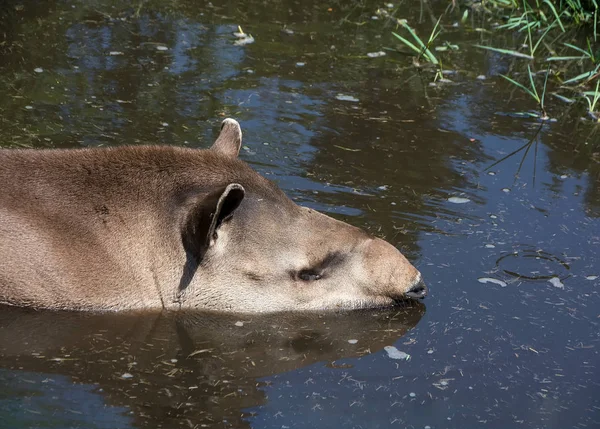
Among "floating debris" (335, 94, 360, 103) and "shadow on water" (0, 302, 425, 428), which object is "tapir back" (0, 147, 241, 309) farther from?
"floating debris" (335, 94, 360, 103)

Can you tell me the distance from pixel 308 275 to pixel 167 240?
4.05 ft

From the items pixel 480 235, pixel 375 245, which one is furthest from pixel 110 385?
pixel 480 235

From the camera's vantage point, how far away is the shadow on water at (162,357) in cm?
671

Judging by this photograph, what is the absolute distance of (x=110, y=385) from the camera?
703 centimetres

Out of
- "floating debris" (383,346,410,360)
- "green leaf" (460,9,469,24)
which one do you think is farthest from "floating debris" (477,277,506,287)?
"green leaf" (460,9,469,24)

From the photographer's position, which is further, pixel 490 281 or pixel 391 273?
pixel 490 281

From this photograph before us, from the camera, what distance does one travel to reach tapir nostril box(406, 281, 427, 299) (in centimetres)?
848

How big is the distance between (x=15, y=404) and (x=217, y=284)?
2.02m

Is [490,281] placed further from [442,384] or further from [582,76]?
[582,76]

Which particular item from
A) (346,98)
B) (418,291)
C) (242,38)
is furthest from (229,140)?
(242,38)

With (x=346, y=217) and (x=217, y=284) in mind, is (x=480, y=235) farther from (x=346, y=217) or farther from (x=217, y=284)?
(x=217, y=284)

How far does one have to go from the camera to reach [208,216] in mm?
7570

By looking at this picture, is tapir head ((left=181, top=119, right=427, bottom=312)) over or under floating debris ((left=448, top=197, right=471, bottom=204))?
over

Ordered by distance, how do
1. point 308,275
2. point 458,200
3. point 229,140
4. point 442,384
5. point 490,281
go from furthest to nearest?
point 458,200
point 490,281
point 229,140
point 308,275
point 442,384
